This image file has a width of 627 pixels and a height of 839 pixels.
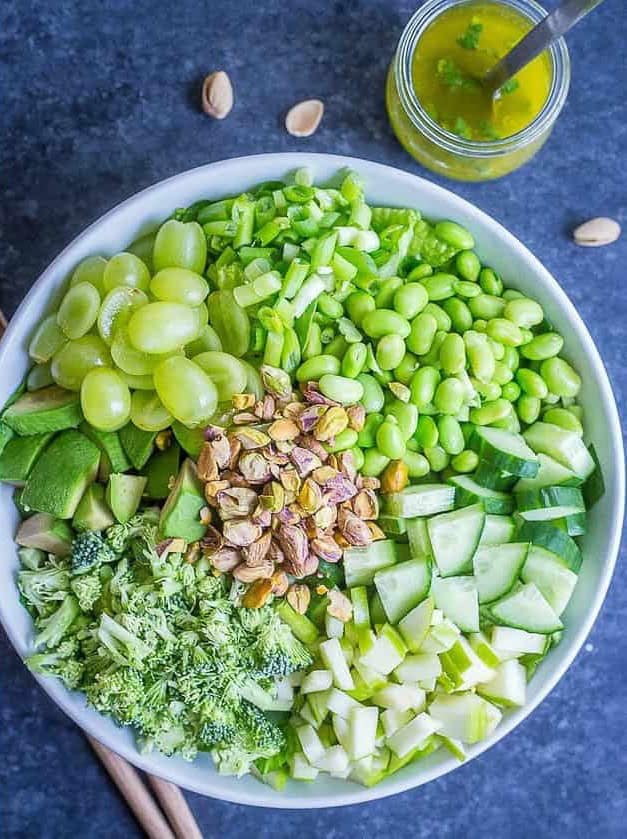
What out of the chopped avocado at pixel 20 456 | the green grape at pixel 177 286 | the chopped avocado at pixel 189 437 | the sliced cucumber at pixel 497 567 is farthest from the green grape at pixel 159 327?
the sliced cucumber at pixel 497 567

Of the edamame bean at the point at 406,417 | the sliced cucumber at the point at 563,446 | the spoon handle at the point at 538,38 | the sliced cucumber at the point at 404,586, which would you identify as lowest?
the sliced cucumber at the point at 404,586

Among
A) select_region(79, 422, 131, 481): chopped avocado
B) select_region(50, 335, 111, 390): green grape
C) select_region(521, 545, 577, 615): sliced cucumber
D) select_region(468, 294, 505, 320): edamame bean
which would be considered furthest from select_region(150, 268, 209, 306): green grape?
select_region(521, 545, 577, 615): sliced cucumber

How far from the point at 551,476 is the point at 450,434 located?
0.17m

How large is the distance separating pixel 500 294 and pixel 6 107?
0.94 metres

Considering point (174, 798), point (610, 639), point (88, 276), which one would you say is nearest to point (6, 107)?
point (88, 276)

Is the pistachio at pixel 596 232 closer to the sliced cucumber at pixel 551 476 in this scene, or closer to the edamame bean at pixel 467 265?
the edamame bean at pixel 467 265

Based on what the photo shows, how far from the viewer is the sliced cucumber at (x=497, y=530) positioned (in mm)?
1667

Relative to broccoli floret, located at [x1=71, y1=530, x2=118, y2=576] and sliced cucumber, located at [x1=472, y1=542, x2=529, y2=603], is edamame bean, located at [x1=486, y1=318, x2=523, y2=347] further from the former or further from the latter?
broccoli floret, located at [x1=71, y1=530, x2=118, y2=576]

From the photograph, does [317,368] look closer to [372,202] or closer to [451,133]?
[372,202]

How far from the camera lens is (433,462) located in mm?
1688

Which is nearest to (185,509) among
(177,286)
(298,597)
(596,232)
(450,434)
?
(298,597)

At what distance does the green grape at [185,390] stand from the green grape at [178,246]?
0.16 meters

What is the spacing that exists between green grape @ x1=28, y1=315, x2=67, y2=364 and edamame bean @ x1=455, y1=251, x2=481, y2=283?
0.63m

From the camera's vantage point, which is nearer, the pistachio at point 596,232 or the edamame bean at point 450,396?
the edamame bean at point 450,396
